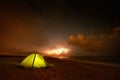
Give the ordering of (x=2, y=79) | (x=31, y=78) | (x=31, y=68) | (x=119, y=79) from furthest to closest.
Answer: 1. (x=31, y=68)
2. (x=119, y=79)
3. (x=31, y=78)
4. (x=2, y=79)

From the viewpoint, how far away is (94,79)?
41.9 ft

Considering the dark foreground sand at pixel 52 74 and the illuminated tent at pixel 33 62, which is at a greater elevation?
the illuminated tent at pixel 33 62

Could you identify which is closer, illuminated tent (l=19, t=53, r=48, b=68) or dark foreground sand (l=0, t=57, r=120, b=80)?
dark foreground sand (l=0, t=57, r=120, b=80)

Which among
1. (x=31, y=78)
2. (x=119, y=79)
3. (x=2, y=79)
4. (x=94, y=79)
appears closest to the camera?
(x=2, y=79)

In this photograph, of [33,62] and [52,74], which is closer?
[52,74]

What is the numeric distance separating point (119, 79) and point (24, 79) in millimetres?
7542

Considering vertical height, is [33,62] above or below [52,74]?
above

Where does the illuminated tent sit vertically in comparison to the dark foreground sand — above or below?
above

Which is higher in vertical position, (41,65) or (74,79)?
(41,65)

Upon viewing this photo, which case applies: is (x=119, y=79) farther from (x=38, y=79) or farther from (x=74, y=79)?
(x=38, y=79)

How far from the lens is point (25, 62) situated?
17.5m

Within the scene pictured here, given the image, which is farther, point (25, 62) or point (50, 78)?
point (25, 62)

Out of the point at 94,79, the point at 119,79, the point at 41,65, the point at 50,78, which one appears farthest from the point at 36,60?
the point at 119,79

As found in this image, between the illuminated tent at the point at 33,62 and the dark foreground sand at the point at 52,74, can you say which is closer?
the dark foreground sand at the point at 52,74
